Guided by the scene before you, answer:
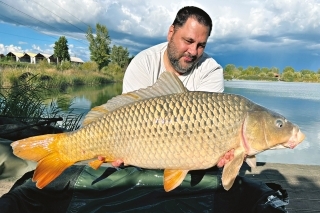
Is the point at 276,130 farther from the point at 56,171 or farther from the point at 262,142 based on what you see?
the point at 56,171

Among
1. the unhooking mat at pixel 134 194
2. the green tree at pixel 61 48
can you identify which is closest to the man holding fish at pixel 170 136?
the unhooking mat at pixel 134 194

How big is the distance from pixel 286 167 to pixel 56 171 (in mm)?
1670

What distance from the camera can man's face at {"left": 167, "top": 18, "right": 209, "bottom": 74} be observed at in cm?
151

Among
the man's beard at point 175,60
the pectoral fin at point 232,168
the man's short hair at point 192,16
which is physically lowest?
the pectoral fin at point 232,168

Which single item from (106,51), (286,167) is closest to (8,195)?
(286,167)

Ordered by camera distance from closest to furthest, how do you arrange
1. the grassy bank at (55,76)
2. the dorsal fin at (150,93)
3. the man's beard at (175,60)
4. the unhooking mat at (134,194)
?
the dorsal fin at (150,93) < the unhooking mat at (134,194) < the man's beard at (175,60) < the grassy bank at (55,76)

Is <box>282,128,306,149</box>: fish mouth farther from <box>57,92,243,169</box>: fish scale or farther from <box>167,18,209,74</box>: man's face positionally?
<box>167,18,209,74</box>: man's face

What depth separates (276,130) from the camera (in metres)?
1.03

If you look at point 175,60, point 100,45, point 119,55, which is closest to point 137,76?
point 175,60

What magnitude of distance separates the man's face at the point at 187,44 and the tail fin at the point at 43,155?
722 millimetres

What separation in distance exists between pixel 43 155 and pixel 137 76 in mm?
674

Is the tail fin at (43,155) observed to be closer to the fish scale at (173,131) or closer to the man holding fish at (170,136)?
the man holding fish at (170,136)

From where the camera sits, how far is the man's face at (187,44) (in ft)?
4.96

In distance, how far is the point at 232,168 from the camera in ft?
3.37
